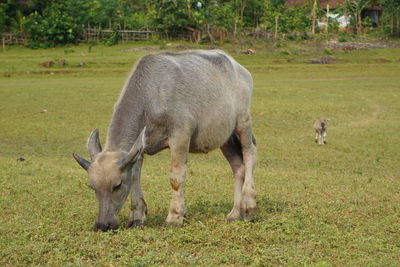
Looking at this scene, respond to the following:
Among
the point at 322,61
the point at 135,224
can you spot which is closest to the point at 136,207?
the point at 135,224

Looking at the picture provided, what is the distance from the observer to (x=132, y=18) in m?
55.2

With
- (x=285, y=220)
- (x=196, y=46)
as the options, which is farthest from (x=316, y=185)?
(x=196, y=46)

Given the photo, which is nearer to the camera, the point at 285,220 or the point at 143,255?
the point at 143,255

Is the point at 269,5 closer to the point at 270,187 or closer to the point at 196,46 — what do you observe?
the point at 196,46

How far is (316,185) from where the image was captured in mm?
10664

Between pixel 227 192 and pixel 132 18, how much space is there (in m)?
47.5

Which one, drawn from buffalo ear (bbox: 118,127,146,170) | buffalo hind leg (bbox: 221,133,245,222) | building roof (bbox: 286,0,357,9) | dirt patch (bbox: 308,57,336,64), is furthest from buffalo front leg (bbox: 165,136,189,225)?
building roof (bbox: 286,0,357,9)

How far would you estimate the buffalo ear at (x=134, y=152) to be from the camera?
6247 mm

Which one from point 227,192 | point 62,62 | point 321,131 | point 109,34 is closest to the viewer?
point 227,192

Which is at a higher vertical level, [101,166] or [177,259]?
[101,166]

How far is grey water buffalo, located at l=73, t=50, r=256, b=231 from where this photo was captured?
6.38 meters

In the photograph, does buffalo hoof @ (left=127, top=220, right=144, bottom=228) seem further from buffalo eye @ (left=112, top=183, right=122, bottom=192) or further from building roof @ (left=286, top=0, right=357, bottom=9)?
building roof @ (left=286, top=0, right=357, bottom=9)

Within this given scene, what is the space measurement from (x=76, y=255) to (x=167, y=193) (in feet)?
12.8

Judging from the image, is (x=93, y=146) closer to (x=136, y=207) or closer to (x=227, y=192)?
(x=136, y=207)
